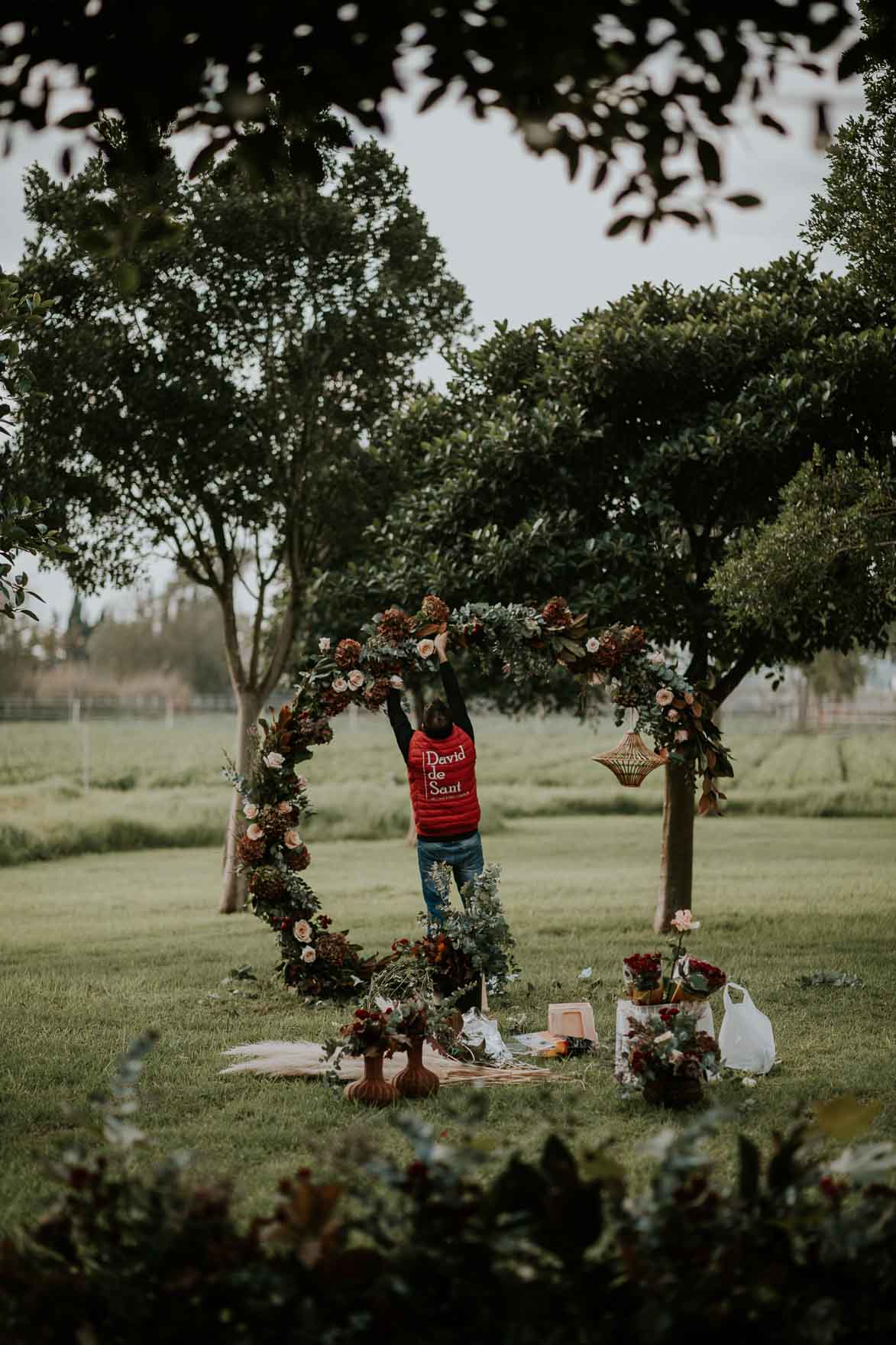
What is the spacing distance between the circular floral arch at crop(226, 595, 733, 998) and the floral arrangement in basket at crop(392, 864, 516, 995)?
0.97 metres

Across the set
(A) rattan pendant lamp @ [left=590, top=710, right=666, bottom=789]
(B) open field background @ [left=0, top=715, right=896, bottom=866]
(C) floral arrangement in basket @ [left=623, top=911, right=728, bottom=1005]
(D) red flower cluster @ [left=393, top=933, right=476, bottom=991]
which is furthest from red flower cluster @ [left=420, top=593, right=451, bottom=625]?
(B) open field background @ [left=0, top=715, right=896, bottom=866]

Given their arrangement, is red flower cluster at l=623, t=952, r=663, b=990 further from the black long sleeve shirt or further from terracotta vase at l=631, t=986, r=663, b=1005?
the black long sleeve shirt

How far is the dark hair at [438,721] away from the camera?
9.16 m

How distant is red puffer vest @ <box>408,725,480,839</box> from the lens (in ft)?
30.1

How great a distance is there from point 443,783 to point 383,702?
110 centimetres

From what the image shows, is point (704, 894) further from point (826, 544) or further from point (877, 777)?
point (877, 777)

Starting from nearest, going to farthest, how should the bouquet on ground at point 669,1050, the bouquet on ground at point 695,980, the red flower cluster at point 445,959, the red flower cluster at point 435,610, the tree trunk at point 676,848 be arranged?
the bouquet on ground at point 669,1050
the bouquet on ground at point 695,980
the red flower cluster at point 445,959
the red flower cluster at point 435,610
the tree trunk at point 676,848

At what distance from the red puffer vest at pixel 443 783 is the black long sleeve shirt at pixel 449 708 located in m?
0.10

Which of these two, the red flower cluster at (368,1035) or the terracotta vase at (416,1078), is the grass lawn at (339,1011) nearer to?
the terracotta vase at (416,1078)

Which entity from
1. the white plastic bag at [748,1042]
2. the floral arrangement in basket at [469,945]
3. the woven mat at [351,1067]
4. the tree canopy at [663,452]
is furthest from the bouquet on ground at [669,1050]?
the tree canopy at [663,452]

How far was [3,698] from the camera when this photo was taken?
144 feet

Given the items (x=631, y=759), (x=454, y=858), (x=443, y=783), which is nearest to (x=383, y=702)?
(x=443, y=783)

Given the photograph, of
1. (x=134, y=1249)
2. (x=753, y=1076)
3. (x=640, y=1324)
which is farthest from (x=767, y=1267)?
(x=753, y=1076)

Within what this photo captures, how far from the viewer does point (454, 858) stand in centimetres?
938
